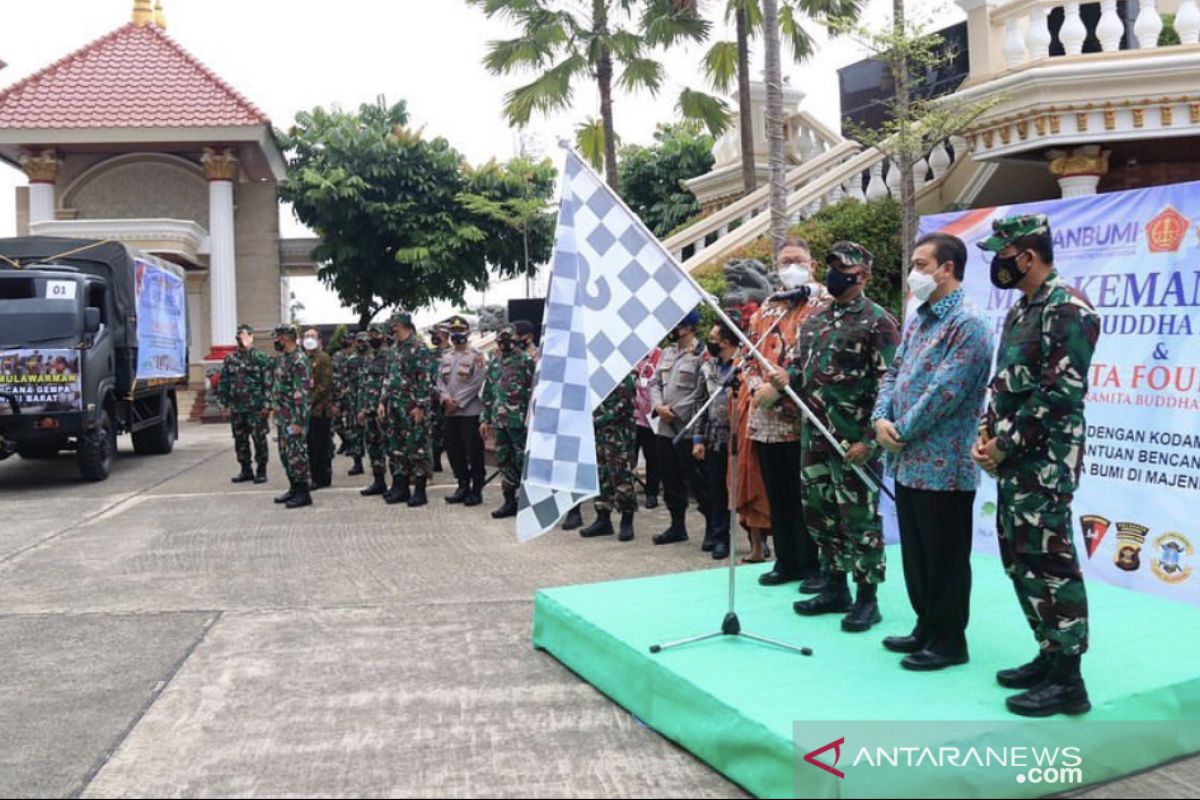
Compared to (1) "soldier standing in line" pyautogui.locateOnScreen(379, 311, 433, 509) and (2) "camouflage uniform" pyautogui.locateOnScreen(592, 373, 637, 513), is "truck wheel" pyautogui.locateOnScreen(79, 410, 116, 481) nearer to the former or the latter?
(1) "soldier standing in line" pyautogui.locateOnScreen(379, 311, 433, 509)

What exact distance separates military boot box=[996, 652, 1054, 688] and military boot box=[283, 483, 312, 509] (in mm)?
7277

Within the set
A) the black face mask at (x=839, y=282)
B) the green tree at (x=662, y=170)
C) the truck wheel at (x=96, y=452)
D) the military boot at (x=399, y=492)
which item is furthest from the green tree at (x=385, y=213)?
the black face mask at (x=839, y=282)

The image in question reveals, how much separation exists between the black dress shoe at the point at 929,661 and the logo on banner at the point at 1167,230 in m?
2.57

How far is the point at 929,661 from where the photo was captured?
3.73 metres

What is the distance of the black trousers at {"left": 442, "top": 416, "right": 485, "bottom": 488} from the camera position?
31.1ft

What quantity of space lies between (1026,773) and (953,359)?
144cm

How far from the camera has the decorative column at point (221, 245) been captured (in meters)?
23.0

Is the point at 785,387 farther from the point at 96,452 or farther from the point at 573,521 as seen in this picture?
the point at 96,452

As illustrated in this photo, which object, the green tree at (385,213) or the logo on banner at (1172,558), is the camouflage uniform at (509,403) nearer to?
the logo on banner at (1172,558)

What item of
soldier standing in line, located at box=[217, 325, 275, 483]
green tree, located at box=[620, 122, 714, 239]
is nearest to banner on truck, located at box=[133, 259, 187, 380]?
soldier standing in line, located at box=[217, 325, 275, 483]

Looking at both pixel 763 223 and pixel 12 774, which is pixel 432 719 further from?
pixel 763 223

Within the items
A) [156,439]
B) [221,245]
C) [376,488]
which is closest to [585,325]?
[376,488]

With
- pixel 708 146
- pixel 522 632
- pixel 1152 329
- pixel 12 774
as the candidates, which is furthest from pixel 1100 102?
pixel 708 146

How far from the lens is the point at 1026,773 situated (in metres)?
3.15
